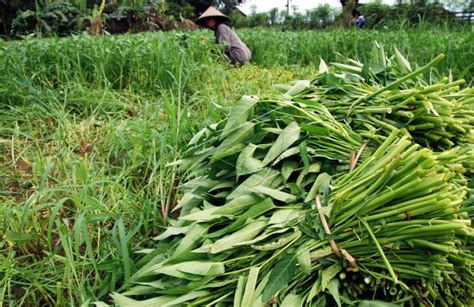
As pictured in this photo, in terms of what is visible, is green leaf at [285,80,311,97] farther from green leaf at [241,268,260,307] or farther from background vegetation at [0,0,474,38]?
background vegetation at [0,0,474,38]

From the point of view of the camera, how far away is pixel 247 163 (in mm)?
1359

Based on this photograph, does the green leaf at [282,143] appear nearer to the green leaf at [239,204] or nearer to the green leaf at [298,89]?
the green leaf at [239,204]

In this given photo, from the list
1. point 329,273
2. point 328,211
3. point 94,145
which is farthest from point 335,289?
point 94,145

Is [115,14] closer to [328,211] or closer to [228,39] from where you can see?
[228,39]

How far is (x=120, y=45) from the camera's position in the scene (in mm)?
3912

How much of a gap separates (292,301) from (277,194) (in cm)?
32

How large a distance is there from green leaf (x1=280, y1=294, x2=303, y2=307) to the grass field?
0.60 m

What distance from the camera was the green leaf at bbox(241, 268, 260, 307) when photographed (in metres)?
1.05

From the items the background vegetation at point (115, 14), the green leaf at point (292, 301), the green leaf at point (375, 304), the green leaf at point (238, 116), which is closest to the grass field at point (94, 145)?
the green leaf at point (238, 116)

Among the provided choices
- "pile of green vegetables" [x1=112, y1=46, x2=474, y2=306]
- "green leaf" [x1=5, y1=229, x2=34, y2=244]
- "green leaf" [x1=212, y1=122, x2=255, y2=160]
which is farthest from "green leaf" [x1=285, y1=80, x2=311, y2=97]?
"green leaf" [x1=5, y1=229, x2=34, y2=244]

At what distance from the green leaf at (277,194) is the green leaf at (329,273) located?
0.23 metres

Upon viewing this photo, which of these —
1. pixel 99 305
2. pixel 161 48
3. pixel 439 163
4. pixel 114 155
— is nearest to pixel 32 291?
pixel 99 305

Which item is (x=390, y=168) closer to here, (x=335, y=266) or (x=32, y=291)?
(x=335, y=266)

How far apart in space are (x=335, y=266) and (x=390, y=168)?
29 cm
